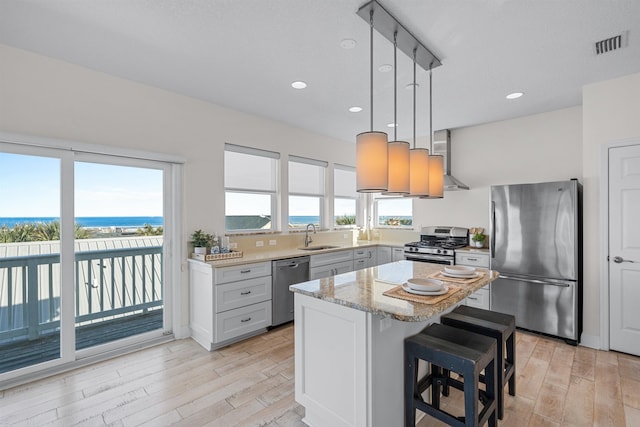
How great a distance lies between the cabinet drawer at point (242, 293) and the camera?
3.18 meters

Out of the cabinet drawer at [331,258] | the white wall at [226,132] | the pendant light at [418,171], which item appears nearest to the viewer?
the pendant light at [418,171]

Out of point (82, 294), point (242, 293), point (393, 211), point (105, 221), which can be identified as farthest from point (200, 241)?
point (393, 211)

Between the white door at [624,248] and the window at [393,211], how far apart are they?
278 centimetres

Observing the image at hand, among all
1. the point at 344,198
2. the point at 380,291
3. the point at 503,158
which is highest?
the point at 503,158

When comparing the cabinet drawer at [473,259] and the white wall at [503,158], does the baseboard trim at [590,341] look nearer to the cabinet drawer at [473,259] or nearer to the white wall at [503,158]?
the cabinet drawer at [473,259]

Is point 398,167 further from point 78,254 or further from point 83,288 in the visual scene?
point 83,288

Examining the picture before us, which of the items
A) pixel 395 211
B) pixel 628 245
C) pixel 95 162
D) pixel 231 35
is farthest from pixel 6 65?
pixel 628 245

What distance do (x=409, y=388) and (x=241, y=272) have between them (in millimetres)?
2103

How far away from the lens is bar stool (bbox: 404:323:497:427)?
162 centimetres

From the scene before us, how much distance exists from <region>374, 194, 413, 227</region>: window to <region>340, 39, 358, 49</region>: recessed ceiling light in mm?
3536

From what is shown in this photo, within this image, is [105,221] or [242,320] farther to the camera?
[242,320]

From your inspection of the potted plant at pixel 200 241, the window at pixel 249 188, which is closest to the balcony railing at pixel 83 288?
the potted plant at pixel 200 241

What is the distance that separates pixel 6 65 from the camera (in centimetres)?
244

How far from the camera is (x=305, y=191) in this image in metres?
5.00
